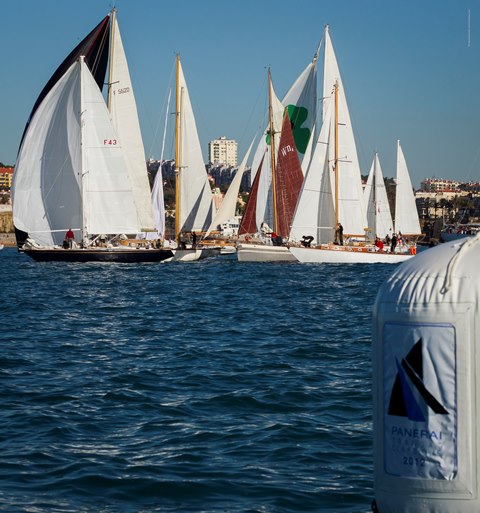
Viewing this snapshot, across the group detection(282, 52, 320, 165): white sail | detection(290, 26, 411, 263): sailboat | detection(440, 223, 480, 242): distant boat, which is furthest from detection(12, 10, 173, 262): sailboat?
detection(440, 223, 480, 242): distant boat

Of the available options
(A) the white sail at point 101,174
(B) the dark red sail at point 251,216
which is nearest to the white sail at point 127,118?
(A) the white sail at point 101,174

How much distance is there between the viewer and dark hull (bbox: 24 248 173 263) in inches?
1705

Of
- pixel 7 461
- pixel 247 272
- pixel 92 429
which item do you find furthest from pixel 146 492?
pixel 247 272

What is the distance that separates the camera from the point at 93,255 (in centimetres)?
4341

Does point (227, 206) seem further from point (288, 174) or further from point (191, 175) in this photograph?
point (288, 174)

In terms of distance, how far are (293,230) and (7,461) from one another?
39855mm

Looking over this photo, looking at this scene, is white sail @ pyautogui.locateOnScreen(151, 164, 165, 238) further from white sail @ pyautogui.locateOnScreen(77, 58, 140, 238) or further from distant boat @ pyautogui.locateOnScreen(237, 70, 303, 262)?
white sail @ pyautogui.locateOnScreen(77, 58, 140, 238)

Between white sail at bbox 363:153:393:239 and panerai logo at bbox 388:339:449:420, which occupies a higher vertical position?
white sail at bbox 363:153:393:239

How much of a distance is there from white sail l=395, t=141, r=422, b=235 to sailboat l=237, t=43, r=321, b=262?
14330mm

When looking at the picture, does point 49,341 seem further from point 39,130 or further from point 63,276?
point 39,130

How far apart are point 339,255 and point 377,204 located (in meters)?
22.9

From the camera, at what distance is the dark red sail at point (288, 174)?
168 ft

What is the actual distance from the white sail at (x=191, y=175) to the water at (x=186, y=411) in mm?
32757

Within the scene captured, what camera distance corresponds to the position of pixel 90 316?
21516 millimetres
